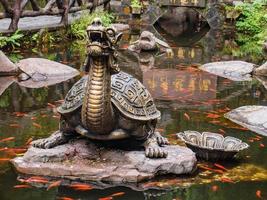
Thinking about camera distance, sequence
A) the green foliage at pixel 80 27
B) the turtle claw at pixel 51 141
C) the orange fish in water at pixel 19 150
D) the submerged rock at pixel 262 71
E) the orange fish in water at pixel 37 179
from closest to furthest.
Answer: the orange fish in water at pixel 37 179 → the turtle claw at pixel 51 141 → the orange fish in water at pixel 19 150 → the submerged rock at pixel 262 71 → the green foliage at pixel 80 27

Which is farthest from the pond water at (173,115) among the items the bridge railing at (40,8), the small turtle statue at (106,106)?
the bridge railing at (40,8)

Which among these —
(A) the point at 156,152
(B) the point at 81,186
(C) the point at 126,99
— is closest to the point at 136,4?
(C) the point at 126,99

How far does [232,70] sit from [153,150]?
273 inches

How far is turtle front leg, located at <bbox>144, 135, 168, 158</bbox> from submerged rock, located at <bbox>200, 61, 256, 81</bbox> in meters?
6.18

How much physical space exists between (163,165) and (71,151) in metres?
1.08

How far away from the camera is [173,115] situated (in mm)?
8742

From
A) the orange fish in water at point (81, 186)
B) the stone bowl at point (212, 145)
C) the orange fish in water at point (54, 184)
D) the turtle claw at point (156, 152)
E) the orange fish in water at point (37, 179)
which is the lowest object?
the orange fish in water at point (81, 186)

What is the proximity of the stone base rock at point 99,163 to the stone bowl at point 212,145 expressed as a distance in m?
0.31

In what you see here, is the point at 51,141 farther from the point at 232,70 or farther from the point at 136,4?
the point at 136,4

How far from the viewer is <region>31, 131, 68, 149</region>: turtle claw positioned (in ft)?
20.9

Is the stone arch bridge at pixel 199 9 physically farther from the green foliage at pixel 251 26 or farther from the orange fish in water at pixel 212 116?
the orange fish in water at pixel 212 116

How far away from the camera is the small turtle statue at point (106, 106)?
5.69m

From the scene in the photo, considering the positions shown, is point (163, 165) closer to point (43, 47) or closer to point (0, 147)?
point (0, 147)

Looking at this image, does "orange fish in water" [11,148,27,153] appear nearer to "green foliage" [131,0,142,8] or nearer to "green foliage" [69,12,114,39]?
"green foliage" [69,12,114,39]
